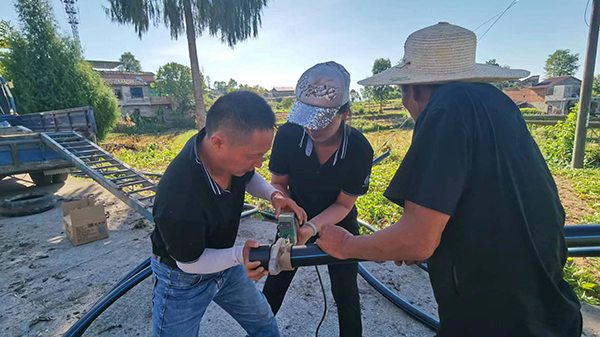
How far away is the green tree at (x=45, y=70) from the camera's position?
43.3 feet

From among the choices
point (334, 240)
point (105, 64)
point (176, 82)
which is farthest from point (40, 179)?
point (105, 64)

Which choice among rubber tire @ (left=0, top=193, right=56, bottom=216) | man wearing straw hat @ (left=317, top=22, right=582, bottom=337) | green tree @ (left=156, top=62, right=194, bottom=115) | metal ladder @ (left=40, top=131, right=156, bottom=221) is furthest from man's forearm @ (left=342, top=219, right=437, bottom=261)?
green tree @ (left=156, top=62, right=194, bottom=115)

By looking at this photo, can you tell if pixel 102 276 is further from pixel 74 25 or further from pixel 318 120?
pixel 74 25

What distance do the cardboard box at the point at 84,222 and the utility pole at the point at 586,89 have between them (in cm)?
995

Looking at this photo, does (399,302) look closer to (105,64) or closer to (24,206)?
(24,206)

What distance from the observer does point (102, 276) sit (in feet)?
12.0

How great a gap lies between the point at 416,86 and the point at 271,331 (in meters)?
1.70

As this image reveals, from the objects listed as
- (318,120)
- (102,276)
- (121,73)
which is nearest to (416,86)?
(318,120)

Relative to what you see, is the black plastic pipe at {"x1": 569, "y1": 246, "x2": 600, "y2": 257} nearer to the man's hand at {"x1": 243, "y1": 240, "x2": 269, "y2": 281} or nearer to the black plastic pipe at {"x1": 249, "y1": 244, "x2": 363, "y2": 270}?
the black plastic pipe at {"x1": 249, "y1": 244, "x2": 363, "y2": 270}

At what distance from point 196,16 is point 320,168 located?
11.1 metres

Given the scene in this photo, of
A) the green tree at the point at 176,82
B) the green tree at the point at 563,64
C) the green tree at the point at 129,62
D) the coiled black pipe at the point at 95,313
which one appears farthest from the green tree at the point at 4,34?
the green tree at the point at 563,64

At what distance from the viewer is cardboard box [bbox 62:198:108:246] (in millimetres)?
4391

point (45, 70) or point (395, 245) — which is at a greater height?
point (45, 70)

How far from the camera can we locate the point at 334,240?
1.32m
